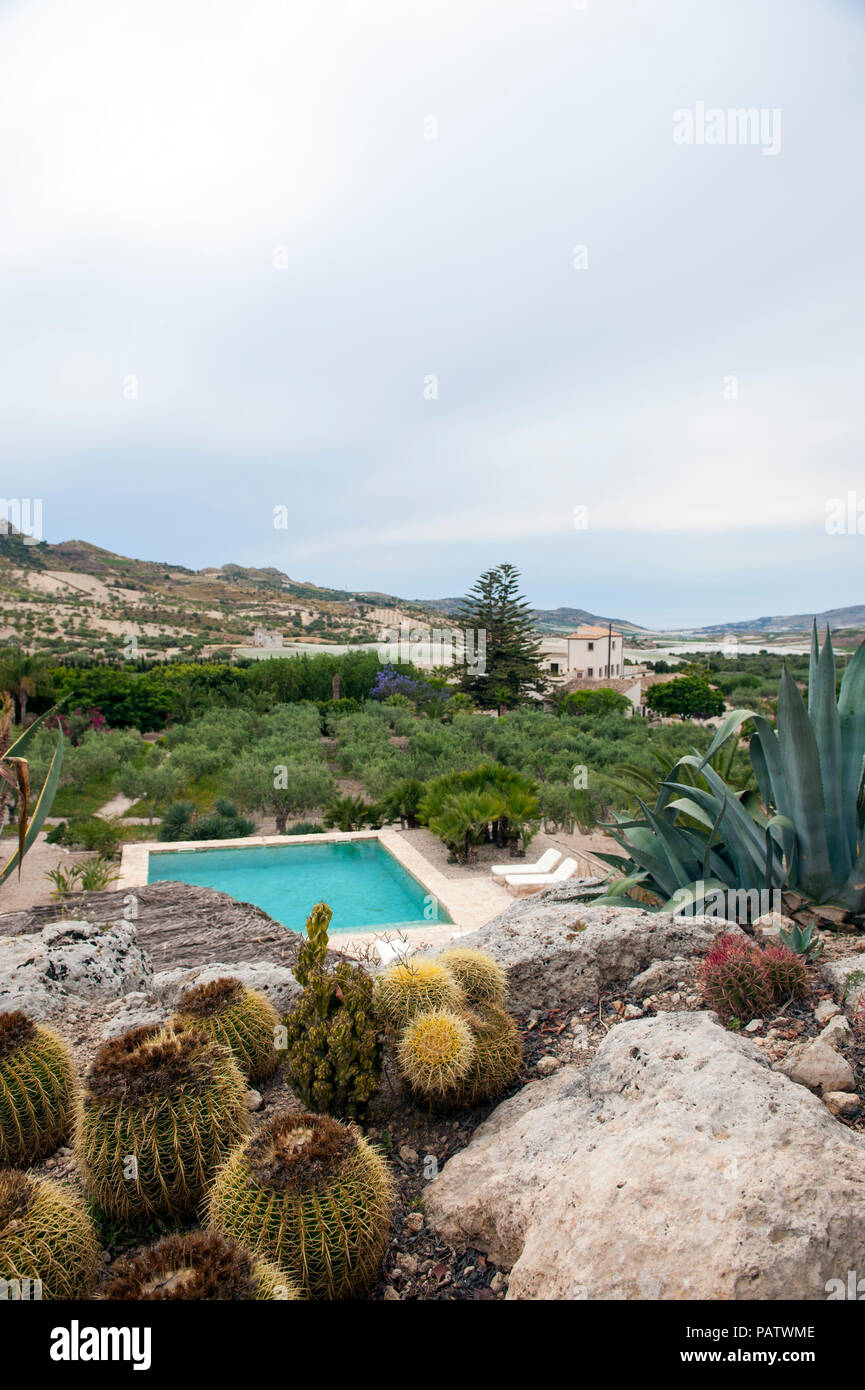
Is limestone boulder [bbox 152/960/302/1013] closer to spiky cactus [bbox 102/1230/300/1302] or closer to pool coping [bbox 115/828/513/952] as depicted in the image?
pool coping [bbox 115/828/513/952]

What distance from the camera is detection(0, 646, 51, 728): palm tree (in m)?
20.2

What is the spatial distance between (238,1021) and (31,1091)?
28.2 inches

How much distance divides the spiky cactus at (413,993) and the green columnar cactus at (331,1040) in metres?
0.12

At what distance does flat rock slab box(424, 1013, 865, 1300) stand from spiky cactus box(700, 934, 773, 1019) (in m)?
0.35

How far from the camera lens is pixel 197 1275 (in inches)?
63.3

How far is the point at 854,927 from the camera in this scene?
354 centimetres

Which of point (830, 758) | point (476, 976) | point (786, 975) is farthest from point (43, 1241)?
point (830, 758)

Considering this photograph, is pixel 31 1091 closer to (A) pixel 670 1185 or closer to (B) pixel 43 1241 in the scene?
(B) pixel 43 1241

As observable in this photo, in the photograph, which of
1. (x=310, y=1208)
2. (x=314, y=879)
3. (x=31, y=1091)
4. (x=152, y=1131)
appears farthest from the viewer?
(x=314, y=879)

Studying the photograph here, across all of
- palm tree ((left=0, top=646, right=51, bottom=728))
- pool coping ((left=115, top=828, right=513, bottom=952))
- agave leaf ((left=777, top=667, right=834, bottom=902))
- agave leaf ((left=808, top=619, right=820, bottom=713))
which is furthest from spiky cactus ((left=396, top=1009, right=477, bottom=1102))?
palm tree ((left=0, top=646, right=51, bottom=728))

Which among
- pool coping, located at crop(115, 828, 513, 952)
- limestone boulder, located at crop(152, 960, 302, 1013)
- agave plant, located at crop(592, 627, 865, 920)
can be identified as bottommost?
pool coping, located at crop(115, 828, 513, 952)

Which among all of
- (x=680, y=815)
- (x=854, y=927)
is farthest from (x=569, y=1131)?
(x=680, y=815)
